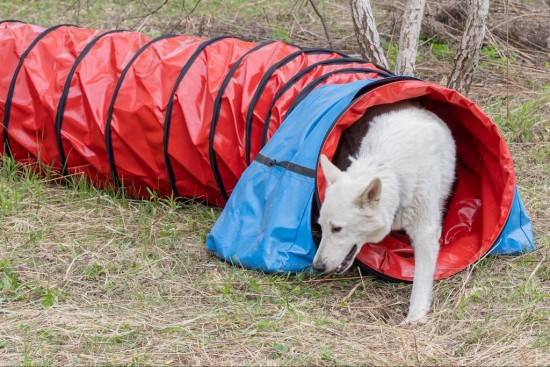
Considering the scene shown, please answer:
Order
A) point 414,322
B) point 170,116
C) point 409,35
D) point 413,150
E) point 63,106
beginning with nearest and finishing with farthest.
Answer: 1. point 414,322
2. point 413,150
3. point 170,116
4. point 63,106
5. point 409,35

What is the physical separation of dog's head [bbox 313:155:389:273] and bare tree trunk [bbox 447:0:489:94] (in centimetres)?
309

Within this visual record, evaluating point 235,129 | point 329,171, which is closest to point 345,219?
point 329,171

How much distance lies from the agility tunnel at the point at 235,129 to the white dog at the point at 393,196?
0.68ft

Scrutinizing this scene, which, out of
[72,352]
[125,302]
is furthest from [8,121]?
[72,352]

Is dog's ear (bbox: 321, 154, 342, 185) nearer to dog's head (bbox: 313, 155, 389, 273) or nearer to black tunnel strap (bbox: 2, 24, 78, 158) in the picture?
dog's head (bbox: 313, 155, 389, 273)

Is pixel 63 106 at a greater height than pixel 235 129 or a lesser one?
lesser

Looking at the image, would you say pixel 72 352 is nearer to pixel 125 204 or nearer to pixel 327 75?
pixel 125 204

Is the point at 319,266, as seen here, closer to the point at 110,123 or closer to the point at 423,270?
the point at 423,270

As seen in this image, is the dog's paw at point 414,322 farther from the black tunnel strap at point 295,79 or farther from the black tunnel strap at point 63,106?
the black tunnel strap at point 63,106

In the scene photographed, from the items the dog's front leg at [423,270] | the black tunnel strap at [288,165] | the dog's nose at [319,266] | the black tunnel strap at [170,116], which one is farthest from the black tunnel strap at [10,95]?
the dog's front leg at [423,270]

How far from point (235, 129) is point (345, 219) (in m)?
1.46

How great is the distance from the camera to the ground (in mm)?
4195

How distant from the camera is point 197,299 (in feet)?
16.0

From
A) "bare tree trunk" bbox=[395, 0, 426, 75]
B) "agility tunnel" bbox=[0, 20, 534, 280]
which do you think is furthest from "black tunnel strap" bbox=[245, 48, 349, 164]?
"bare tree trunk" bbox=[395, 0, 426, 75]
